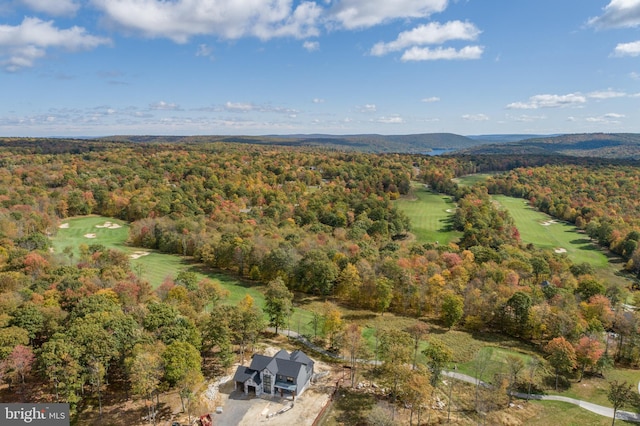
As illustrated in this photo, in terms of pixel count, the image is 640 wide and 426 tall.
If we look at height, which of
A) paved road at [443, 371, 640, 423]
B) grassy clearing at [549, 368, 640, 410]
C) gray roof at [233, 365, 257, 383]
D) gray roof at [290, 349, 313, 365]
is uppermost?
gray roof at [290, 349, 313, 365]

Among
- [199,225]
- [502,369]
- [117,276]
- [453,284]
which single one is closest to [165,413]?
[117,276]

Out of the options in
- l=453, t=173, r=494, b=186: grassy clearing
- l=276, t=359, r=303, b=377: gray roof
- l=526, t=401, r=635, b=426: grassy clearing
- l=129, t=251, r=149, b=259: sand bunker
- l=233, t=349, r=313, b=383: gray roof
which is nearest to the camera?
l=526, t=401, r=635, b=426: grassy clearing

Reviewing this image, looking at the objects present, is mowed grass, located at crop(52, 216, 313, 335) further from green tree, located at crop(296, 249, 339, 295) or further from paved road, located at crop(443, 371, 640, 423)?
paved road, located at crop(443, 371, 640, 423)

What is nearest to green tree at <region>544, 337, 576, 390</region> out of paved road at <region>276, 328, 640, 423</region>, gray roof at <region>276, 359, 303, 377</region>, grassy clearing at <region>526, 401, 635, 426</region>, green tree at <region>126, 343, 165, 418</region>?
paved road at <region>276, 328, 640, 423</region>

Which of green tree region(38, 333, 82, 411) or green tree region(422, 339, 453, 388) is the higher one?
green tree region(38, 333, 82, 411)

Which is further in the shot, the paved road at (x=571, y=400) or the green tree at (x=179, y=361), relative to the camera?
the paved road at (x=571, y=400)

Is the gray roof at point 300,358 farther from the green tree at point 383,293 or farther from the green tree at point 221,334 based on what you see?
the green tree at point 383,293

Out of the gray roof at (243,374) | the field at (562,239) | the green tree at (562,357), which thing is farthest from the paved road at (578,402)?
the field at (562,239)

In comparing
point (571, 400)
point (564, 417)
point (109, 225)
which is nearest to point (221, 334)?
point (564, 417)
